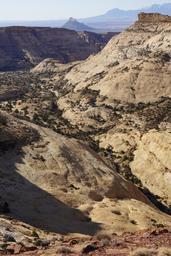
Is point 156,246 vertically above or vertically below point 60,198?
above

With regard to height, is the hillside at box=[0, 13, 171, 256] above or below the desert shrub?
below

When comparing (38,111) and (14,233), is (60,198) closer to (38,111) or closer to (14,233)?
(14,233)

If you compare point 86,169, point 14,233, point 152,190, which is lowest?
point 152,190

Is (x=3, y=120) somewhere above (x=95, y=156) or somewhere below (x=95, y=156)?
above

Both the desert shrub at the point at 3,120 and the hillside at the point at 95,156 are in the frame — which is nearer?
the hillside at the point at 95,156

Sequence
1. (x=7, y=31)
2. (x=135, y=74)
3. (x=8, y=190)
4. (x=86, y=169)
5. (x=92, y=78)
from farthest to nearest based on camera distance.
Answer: (x=7, y=31) → (x=92, y=78) → (x=135, y=74) → (x=86, y=169) → (x=8, y=190)

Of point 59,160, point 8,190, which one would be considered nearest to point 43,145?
point 59,160

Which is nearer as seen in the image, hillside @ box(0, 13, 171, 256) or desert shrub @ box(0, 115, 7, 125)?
hillside @ box(0, 13, 171, 256)

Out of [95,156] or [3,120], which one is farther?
[3,120]

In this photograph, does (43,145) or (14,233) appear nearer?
(14,233)

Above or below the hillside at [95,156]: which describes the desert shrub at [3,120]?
above

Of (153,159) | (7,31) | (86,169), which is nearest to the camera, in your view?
(86,169)
